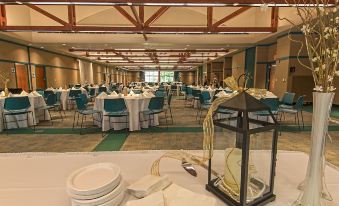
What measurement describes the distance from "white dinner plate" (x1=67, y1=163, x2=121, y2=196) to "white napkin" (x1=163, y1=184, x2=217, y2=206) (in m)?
0.21

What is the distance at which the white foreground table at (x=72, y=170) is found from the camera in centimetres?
91

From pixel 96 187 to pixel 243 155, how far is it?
1.78 ft

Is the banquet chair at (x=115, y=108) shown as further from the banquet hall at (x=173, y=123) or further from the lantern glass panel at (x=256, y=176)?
the lantern glass panel at (x=256, y=176)

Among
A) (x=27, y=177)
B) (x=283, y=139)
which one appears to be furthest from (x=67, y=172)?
(x=283, y=139)

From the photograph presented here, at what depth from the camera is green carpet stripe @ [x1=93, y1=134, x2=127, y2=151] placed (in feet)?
13.1

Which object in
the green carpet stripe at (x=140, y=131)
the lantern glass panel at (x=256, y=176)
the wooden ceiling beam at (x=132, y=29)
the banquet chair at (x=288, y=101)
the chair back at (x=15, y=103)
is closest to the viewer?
the lantern glass panel at (x=256, y=176)

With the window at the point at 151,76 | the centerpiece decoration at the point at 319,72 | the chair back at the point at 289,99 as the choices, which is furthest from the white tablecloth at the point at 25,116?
the window at the point at 151,76

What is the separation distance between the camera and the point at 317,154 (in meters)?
0.79

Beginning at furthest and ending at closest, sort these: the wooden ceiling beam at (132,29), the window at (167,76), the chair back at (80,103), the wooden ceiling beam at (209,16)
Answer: the window at (167,76)
the wooden ceiling beam at (132,29)
the wooden ceiling beam at (209,16)
the chair back at (80,103)

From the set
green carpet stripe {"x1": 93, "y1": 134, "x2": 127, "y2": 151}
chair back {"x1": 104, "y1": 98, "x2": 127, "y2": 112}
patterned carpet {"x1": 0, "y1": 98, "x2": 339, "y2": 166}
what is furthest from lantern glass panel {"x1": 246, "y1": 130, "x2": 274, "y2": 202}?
chair back {"x1": 104, "y1": 98, "x2": 127, "y2": 112}

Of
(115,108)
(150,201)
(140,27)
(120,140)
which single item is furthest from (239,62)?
(150,201)

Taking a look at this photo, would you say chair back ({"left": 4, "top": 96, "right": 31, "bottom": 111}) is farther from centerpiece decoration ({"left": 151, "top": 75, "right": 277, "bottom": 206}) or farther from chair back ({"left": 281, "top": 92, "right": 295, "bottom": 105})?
chair back ({"left": 281, "top": 92, "right": 295, "bottom": 105})

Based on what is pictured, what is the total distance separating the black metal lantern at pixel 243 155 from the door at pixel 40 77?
561 inches

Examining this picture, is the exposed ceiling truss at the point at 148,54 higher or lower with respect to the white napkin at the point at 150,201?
higher
